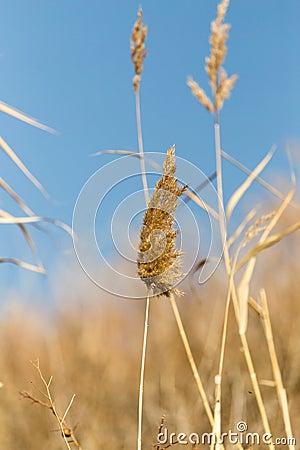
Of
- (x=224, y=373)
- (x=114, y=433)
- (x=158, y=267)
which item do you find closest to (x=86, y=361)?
(x=114, y=433)

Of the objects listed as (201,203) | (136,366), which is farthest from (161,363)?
(201,203)

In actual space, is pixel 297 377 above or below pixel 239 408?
above

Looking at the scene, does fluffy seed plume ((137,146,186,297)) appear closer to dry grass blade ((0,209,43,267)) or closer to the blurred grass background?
dry grass blade ((0,209,43,267))

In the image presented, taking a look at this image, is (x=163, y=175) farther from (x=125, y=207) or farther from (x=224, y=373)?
(x=224, y=373)

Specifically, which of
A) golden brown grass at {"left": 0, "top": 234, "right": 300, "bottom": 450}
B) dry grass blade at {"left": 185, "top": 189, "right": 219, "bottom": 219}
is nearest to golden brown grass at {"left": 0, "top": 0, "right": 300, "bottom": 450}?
golden brown grass at {"left": 0, "top": 234, "right": 300, "bottom": 450}

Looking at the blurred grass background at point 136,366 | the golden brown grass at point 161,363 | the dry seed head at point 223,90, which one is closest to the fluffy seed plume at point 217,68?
the dry seed head at point 223,90

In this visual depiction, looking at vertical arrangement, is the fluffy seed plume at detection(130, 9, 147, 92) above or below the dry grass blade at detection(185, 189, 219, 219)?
above

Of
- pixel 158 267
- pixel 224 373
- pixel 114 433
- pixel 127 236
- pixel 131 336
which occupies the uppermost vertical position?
pixel 131 336
